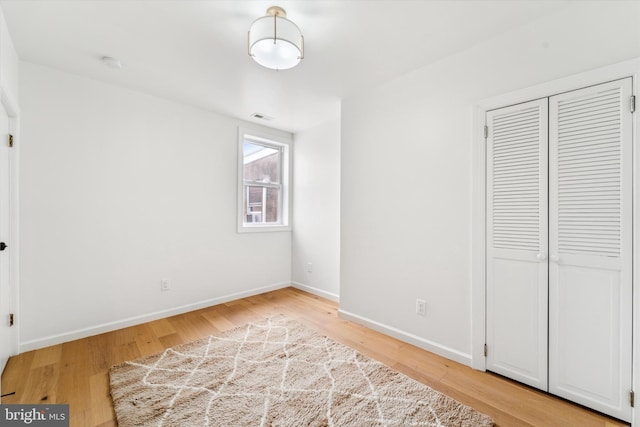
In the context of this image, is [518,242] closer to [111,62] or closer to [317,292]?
[317,292]

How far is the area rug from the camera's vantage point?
1575 mm

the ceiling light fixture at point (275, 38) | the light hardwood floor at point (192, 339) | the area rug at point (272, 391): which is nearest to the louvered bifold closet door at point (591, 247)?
the light hardwood floor at point (192, 339)

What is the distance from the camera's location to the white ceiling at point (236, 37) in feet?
5.64

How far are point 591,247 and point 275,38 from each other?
2272 millimetres

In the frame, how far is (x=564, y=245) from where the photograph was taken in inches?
68.5

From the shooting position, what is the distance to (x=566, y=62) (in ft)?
5.64

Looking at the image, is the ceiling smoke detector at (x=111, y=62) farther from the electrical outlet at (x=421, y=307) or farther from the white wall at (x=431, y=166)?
the electrical outlet at (x=421, y=307)

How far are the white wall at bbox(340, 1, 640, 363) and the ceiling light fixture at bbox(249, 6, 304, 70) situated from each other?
4.02 feet

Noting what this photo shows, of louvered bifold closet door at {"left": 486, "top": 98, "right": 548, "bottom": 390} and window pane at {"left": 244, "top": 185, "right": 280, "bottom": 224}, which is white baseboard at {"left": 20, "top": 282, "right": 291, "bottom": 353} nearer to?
window pane at {"left": 244, "top": 185, "right": 280, "bottom": 224}

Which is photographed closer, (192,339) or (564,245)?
(564,245)

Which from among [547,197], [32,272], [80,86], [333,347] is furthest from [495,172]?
[32,272]

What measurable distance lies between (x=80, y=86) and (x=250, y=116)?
170 centimetres

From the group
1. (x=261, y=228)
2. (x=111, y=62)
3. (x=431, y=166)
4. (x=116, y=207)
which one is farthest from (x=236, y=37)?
(x=261, y=228)

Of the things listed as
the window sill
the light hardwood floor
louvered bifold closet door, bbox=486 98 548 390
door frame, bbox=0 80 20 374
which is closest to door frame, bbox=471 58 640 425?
louvered bifold closet door, bbox=486 98 548 390
